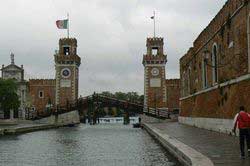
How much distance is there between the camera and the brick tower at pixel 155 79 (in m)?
76.1

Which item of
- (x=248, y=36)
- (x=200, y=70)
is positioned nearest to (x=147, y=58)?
(x=200, y=70)

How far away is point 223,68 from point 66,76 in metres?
50.9

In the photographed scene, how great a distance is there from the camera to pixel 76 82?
78438 mm

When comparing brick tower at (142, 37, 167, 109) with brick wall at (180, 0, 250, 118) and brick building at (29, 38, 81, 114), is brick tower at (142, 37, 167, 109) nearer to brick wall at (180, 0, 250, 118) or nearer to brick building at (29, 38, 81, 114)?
brick building at (29, 38, 81, 114)

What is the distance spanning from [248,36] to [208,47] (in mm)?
10972

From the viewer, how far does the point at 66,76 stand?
76750 mm

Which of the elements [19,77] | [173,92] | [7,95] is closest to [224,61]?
[7,95]

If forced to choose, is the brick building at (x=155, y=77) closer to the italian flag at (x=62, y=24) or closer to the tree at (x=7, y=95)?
the italian flag at (x=62, y=24)

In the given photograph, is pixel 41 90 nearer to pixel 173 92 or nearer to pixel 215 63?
pixel 173 92

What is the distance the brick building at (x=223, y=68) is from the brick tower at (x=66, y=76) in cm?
3772

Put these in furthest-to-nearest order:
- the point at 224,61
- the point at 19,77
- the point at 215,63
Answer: the point at 19,77 → the point at 215,63 → the point at 224,61

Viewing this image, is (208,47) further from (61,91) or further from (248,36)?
(61,91)

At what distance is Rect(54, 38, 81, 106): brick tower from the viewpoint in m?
76.1

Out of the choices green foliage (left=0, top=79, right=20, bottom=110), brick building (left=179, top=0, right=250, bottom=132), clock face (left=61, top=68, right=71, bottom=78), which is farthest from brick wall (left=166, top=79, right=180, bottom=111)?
brick building (left=179, top=0, right=250, bottom=132)
